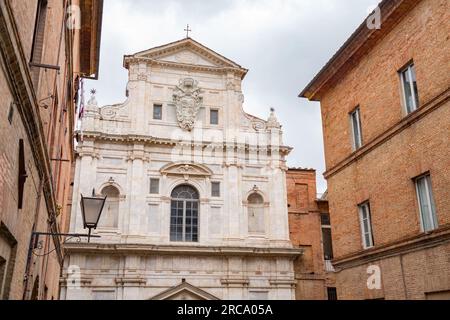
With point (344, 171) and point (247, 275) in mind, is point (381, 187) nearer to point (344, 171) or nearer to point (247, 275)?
point (344, 171)

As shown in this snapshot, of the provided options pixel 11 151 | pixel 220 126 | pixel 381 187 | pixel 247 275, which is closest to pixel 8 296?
pixel 11 151

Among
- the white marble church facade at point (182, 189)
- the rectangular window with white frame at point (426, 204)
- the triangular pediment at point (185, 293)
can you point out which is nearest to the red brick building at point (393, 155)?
the rectangular window with white frame at point (426, 204)

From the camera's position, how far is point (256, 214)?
2712 cm

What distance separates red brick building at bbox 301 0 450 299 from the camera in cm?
1048

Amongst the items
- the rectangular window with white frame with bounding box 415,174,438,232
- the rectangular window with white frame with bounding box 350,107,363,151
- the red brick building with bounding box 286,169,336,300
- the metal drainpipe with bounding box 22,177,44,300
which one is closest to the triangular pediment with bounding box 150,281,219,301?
the red brick building with bounding box 286,169,336,300

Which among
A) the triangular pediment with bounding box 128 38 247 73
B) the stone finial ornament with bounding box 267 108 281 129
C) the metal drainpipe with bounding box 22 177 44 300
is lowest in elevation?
the metal drainpipe with bounding box 22 177 44 300

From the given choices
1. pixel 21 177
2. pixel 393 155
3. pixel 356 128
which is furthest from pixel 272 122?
pixel 21 177

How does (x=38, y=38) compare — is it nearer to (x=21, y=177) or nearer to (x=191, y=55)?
(x=21, y=177)

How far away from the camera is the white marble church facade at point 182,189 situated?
24.0 meters

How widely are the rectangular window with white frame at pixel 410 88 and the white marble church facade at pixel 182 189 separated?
1482cm

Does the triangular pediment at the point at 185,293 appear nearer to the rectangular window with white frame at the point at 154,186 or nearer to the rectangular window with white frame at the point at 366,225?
the rectangular window with white frame at the point at 154,186

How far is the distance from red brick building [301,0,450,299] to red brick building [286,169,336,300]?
13.5 m

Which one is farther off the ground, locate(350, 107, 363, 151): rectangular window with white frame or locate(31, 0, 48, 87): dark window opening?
locate(350, 107, 363, 151): rectangular window with white frame

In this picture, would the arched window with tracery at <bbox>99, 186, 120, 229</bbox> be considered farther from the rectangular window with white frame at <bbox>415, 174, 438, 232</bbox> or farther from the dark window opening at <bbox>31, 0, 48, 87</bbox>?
the dark window opening at <bbox>31, 0, 48, 87</bbox>
